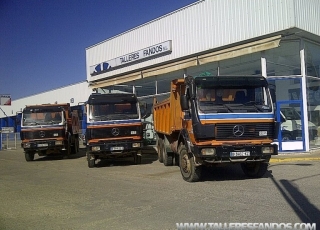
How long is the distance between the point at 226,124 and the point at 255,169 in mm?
2030

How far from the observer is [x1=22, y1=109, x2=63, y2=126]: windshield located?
16891mm

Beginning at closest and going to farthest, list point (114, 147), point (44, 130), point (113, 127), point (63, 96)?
point (114, 147), point (113, 127), point (44, 130), point (63, 96)

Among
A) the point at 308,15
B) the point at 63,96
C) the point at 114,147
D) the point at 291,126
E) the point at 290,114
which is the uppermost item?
the point at 308,15

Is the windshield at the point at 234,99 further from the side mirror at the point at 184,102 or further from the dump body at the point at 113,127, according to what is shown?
the dump body at the point at 113,127

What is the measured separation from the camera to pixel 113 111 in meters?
13.5

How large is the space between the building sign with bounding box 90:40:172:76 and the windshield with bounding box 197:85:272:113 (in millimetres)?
10315

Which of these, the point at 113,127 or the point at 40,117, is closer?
the point at 113,127

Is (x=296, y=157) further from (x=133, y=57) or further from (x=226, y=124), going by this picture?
(x=133, y=57)

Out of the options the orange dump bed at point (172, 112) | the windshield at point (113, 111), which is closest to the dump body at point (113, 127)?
the windshield at point (113, 111)

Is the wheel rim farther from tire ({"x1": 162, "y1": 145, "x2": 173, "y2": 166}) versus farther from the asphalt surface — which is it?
the asphalt surface

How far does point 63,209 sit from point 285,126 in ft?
37.8

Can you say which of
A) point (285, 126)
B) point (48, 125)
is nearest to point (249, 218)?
point (285, 126)

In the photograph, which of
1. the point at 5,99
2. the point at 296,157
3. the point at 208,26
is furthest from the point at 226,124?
the point at 5,99

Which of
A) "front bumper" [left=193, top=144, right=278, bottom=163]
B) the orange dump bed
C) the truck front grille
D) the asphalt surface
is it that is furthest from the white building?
"front bumper" [left=193, top=144, right=278, bottom=163]
